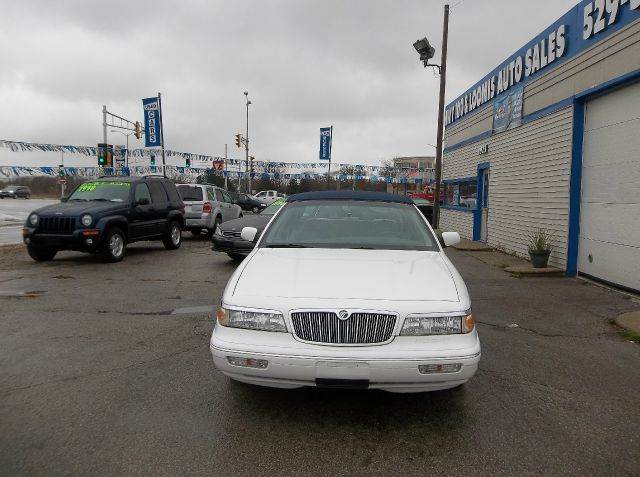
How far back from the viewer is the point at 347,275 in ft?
11.8

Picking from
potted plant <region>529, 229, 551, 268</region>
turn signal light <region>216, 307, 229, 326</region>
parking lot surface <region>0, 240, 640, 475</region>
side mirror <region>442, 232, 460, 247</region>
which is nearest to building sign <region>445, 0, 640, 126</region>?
potted plant <region>529, 229, 551, 268</region>

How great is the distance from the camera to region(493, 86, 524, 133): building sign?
12232 millimetres

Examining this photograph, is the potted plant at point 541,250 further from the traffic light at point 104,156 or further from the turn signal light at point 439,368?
the traffic light at point 104,156

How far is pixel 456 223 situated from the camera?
59.8 feet

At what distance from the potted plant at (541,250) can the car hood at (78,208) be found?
8.87 m

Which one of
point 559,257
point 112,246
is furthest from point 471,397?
point 112,246

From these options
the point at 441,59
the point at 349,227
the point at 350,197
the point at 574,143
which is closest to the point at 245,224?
the point at 350,197

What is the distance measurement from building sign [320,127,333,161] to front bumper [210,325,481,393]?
28250mm

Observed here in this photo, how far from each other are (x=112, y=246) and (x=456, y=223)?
40.0ft

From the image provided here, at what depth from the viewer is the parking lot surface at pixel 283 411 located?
2900mm

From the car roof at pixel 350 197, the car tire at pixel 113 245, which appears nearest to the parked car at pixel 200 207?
the car tire at pixel 113 245

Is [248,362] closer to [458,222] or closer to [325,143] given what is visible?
[458,222]

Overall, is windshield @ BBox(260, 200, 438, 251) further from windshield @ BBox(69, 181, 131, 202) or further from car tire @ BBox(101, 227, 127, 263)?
windshield @ BBox(69, 181, 131, 202)

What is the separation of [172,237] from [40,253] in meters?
3.39
